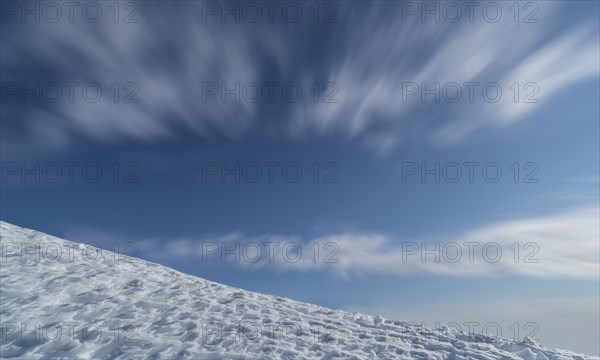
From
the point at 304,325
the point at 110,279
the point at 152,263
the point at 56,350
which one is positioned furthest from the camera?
the point at 152,263

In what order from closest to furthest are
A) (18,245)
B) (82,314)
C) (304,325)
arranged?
(82,314), (304,325), (18,245)

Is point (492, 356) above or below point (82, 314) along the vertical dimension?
below

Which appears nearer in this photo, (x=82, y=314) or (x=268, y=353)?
(x=268, y=353)

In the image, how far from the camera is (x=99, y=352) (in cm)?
1083

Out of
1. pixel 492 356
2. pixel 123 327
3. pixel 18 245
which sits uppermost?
pixel 18 245

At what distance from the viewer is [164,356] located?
10766mm

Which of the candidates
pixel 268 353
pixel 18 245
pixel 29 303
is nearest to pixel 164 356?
pixel 268 353

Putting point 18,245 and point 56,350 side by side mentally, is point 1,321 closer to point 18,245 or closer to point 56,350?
point 56,350

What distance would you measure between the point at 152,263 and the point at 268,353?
1144cm

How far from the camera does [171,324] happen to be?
12836mm

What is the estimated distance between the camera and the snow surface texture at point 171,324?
11180mm

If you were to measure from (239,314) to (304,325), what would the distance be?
97.5 inches

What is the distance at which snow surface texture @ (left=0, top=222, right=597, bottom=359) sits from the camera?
11.2 meters

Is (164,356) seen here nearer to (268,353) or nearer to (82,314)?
(268,353)
